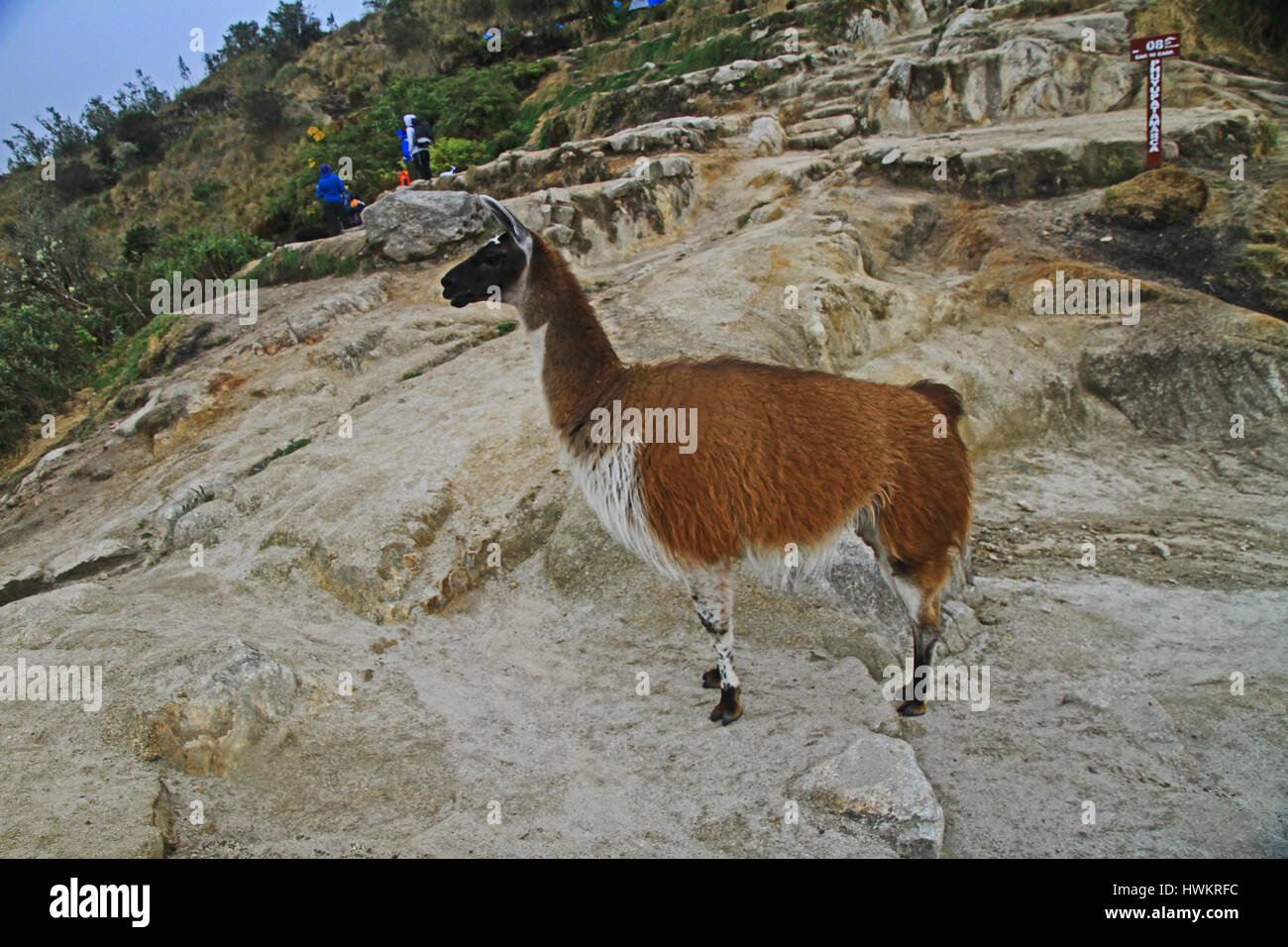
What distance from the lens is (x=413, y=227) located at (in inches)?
483

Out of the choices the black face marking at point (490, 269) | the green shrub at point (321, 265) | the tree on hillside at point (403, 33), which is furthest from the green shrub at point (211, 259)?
the tree on hillside at point (403, 33)

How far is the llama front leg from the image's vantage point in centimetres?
402

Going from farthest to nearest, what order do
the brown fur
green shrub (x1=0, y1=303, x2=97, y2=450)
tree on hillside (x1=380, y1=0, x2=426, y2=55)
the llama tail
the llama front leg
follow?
tree on hillside (x1=380, y1=0, x2=426, y2=55) → green shrub (x1=0, y1=303, x2=97, y2=450) → the llama tail → the llama front leg → the brown fur

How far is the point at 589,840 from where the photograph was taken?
10.3 ft

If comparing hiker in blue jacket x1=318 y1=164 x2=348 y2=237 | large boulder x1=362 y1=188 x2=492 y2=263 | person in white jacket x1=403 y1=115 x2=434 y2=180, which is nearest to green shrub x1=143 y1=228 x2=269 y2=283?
hiker in blue jacket x1=318 y1=164 x2=348 y2=237

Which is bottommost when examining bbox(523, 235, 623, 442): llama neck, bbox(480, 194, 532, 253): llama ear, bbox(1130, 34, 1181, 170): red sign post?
bbox(523, 235, 623, 442): llama neck

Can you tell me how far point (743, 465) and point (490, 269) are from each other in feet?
6.44

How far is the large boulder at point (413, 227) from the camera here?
1218 cm

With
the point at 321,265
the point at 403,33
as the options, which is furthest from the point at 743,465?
the point at 403,33

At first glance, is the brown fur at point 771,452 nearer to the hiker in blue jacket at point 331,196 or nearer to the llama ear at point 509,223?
the llama ear at point 509,223

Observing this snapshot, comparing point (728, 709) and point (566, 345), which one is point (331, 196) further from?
point (728, 709)

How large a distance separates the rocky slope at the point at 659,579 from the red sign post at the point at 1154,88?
46 centimetres

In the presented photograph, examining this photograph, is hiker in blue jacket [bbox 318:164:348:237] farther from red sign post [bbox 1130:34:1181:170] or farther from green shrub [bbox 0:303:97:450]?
red sign post [bbox 1130:34:1181:170]
